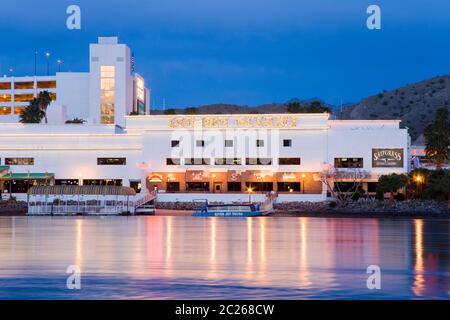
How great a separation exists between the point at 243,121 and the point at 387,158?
658 inches

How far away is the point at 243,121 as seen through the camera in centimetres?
8581

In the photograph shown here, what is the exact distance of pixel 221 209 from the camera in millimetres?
80812

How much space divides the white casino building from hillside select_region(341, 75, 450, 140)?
81.3m

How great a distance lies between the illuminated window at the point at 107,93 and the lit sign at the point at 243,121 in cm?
4036

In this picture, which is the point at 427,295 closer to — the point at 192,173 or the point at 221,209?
the point at 221,209

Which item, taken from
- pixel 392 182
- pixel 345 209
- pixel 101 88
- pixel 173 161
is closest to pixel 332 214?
pixel 345 209

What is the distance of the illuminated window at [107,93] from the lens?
409 ft

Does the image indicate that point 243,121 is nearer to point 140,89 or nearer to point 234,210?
point 234,210

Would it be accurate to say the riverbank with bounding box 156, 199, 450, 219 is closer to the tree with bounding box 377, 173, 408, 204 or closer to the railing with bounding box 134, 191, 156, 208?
the tree with bounding box 377, 173, 408, 204

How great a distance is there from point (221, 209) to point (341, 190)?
47.8ft

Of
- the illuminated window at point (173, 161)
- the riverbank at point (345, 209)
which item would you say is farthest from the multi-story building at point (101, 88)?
the riverbank at point (345, 209)

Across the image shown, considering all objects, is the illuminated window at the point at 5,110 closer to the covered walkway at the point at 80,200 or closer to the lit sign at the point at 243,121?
the lit sign at the point at 243,121
